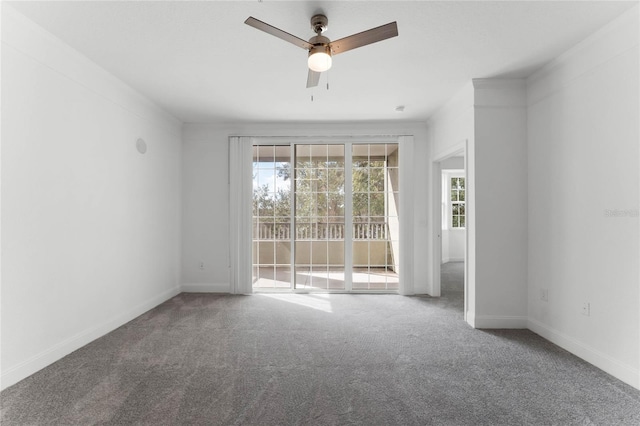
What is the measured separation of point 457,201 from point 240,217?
6.12 m

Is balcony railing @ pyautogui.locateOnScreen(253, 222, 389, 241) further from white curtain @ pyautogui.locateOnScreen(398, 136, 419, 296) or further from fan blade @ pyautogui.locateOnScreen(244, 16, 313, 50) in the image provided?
fan blade @ pyautogui.locateOnScreen(244, 16, 313, 50)

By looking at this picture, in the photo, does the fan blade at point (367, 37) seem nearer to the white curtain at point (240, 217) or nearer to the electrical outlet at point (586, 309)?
the electrical outlet at point (586, 309)

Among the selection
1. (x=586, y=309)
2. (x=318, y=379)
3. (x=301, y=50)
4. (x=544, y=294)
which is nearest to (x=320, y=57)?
(x=301, y=50)

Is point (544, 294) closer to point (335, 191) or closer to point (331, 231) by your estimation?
point (331, 231)

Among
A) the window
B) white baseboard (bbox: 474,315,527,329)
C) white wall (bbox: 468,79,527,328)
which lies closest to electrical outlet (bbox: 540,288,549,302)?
white wall (bbox: 468,79,527,328)

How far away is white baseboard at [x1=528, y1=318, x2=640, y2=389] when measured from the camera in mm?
2350

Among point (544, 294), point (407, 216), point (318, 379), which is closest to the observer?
point (318, 379)

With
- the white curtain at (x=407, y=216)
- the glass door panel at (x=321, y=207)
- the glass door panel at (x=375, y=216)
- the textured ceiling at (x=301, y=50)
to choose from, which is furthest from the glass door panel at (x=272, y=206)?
the white curtain at (x=407, y=216)

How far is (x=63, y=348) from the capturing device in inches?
110

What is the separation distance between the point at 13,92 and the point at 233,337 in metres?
2.64

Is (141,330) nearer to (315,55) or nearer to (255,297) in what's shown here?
(255,297)

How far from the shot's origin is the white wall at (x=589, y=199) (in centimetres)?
239

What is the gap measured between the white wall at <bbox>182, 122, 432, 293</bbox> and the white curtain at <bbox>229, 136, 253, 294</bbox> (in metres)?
0.10

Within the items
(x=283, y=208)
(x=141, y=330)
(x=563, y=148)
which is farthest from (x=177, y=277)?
(x=563, y=148)
